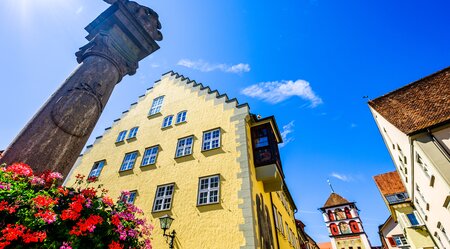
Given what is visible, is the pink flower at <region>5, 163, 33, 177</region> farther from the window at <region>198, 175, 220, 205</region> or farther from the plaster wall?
the window at <region>198, 175, 220, 205</region>

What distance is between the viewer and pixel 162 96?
61.1 feet

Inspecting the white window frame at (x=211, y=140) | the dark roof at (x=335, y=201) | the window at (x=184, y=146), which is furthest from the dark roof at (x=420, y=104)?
the dark roof at (x=335, y=201)

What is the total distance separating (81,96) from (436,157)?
59.4ft

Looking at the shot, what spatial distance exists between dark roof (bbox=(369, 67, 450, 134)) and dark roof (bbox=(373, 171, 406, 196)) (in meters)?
16.9

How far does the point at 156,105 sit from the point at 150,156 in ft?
17.6

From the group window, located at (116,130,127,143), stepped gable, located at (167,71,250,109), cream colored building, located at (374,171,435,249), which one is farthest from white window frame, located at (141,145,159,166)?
cream colored building, located at (374,171,435,249)

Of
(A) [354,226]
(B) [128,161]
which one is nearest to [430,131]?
(B) [128,161]

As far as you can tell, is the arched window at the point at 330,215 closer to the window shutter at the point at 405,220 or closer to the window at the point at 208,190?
the window shutter at the point at 405,220

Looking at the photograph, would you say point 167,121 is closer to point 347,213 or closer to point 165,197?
point 165,197

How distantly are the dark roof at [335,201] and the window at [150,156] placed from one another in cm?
5319

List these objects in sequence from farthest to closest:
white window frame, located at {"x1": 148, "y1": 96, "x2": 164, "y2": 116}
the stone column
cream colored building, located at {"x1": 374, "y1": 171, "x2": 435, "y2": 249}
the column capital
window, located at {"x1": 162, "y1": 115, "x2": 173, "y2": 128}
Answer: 1. cream colored building, located at {"x1": 374, "y1": 171, "x2": 435, "y2": 249}
2. white window frame, located at {"x1": 148, "y1": 96, "x2": 164, "y2": 116}
3. window, located at {"x1": 162, "y1": 115, "x2": 173, "y2": 128}
4. the column capital
5. the stone column

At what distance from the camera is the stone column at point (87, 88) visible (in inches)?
151

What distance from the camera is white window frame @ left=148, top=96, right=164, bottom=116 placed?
17.7 metres

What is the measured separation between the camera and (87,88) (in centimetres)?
482
